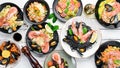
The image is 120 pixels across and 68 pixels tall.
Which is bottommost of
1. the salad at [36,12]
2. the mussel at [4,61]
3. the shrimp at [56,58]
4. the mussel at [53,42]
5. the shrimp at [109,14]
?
the shrimp at [56,58]

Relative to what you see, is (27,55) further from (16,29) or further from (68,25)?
(68,25)

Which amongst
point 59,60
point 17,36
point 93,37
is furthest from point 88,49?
point 17,36

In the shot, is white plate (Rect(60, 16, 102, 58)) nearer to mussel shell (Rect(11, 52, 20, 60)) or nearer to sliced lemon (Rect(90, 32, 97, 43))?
sliced lemon (Rect(90, 32, 97, 43))

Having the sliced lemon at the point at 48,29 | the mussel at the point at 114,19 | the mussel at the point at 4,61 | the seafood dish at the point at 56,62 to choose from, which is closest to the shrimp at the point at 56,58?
the seafood dish at the point at 56,62

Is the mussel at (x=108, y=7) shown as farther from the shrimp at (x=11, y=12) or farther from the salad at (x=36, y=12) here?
the shrimp at (x=11, y=12)

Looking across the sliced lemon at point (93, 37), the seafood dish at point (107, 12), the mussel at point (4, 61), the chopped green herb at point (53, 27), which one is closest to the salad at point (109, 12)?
the seafood dish at point (107, 12)

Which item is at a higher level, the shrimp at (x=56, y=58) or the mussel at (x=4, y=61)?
the mussel at (x=4, y=61)

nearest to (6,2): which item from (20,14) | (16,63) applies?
(20,14)

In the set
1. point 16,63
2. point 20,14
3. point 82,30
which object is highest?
point 20,14
